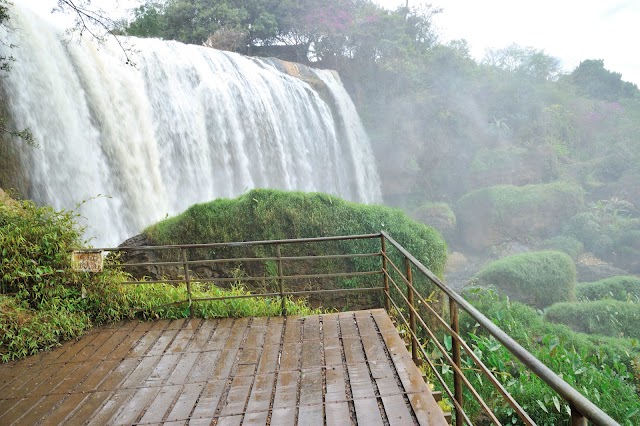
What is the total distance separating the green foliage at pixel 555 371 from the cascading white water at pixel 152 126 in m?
5.89

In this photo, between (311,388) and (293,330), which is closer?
(311,388)

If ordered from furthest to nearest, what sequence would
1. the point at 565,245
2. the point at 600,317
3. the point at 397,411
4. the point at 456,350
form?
the point at 565,245 → the point at 600,317 → the point at 397,411 → the point at 456,350

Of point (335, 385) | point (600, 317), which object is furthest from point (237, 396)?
point (600, 317)

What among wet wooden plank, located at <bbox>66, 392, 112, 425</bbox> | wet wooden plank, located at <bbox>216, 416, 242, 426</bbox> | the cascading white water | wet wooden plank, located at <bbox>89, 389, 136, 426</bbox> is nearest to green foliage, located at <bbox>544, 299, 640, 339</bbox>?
the cascading white water

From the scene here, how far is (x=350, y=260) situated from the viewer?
26.9 feet

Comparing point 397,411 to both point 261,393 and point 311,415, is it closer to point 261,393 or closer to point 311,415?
point 311,415

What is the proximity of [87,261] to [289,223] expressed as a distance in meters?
3.67

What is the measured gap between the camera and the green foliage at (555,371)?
520 centimetres

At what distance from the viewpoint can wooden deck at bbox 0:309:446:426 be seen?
2973mm

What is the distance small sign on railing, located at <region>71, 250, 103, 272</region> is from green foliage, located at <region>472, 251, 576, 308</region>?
10.7m

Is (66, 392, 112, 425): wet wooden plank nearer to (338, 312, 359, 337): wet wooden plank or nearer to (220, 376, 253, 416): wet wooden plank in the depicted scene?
(220, 376, 253, 416): wet wooden plank

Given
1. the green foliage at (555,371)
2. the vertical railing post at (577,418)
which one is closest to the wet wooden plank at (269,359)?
the vertical railing post at (577,418)

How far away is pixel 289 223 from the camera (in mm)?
7980

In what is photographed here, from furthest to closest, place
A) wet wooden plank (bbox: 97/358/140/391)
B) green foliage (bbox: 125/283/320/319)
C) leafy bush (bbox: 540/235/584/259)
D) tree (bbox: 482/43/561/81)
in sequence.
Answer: tree (bbox: 482/43/561/81) < leafy bush (bbox: 540/235/584/259) < green foliage (bbox: 125/283/320/319) < wet wooden plank (bbox: 97/358/140/391)
